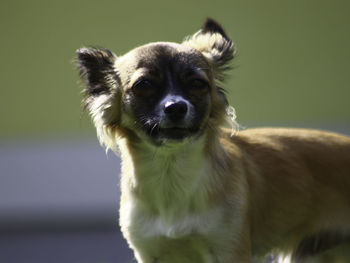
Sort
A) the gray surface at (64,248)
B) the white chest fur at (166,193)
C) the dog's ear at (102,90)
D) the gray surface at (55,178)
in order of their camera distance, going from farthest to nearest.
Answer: the gray surface at (55,178) → the gray surface at (64,248) → the dog's ear at (102,90) → the white chest fur at (166,193)

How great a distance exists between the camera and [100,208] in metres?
10.2

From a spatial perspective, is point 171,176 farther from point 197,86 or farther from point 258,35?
point 258,35

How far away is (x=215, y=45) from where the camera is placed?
5.51 m

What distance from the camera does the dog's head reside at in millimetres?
4805

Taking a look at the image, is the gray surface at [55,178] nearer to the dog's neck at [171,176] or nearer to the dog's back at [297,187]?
the dog's back at [297,187]

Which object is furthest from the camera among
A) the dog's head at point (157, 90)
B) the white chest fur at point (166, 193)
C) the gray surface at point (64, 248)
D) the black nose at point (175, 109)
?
the gray surface at point (64, 248)

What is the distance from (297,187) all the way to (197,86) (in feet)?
3.74

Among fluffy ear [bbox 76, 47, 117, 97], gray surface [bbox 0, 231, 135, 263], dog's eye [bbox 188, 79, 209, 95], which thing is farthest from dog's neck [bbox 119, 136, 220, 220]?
gray surface [bbox 0, 231, 135, 263]

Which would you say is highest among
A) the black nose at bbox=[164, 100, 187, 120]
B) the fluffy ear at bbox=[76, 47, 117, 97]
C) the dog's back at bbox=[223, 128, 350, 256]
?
the fluffy ear at bbox=[76, 47, 117, 97]

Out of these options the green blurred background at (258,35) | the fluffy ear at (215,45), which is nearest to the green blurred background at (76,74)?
the green blurred background at (258,35)

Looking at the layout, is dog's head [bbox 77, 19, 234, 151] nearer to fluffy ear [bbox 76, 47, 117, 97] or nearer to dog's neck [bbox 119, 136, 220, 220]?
fluffy ear [bbox 76, 47, 117, 97]

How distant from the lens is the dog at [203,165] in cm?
488

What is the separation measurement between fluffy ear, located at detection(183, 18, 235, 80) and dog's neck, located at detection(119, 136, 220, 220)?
610 mm

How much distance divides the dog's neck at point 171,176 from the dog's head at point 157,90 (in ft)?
0.43
